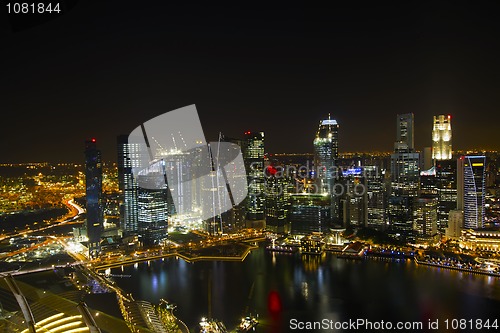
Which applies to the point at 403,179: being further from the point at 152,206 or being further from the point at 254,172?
the point at 152,206

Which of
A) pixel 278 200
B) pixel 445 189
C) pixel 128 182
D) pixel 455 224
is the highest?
pixel 128 182

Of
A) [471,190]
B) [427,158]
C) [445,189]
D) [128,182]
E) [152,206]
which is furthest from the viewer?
[427,158]

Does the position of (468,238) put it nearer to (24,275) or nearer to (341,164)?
(341,164)

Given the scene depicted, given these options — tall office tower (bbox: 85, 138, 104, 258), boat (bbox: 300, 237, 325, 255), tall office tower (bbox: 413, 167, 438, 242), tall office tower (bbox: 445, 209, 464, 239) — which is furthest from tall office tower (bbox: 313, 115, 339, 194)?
tall office tower (bbox: 85, 138, 104, 258)

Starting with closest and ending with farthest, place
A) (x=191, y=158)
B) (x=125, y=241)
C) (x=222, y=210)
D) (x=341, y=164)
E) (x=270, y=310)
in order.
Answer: (x=270, y=310) < (x=125, y=241) < (x=191, y=158) < (x=222, y=210) < (x=341, y=164)

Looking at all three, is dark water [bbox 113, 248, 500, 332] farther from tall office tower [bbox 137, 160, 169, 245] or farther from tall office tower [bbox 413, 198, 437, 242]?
tall office tower [bbox 413, 198, 437, 242]

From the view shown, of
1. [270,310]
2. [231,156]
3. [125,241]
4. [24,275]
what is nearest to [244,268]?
[270,310]

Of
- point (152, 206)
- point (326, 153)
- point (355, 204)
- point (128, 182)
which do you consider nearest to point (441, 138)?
point (326, 153)
